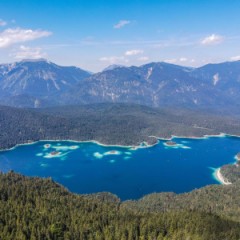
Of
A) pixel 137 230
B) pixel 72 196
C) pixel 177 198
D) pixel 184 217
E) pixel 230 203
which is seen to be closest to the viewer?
pixel 137 230

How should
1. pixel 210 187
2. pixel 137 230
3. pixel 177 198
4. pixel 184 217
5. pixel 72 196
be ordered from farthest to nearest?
pixel 210 187 → pixel 177 198 → pixel 72 196 → pixel 184 217 → pixel 137 230

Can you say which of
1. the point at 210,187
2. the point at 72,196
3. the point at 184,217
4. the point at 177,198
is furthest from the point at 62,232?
the point at 210,187

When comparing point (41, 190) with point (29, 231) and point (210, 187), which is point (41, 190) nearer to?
point (29, 231)

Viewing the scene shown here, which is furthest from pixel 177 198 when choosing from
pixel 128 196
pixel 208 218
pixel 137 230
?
pixel 137 230

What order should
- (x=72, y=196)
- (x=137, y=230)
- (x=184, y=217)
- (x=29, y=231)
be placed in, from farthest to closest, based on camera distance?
(x=72, y=196) → (x=184, y=217) → (x=137, y=230) → (x=29, y=231)

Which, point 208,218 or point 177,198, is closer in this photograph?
point 208,218

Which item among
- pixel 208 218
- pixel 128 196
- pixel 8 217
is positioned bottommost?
pixel 128 196

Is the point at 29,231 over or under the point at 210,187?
over

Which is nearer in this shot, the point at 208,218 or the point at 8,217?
the point at 8,217

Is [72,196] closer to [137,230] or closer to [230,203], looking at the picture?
[137,230]
